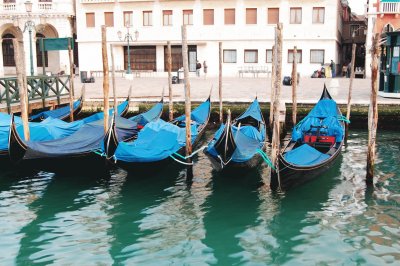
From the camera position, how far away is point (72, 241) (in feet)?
16.7

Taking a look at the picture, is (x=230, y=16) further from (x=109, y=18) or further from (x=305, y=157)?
(x=305, y=157)

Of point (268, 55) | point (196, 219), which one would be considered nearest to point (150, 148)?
point (196, 219)

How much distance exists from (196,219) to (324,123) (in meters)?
3.89

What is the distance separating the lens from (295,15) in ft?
72.6

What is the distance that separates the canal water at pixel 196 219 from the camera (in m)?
4.77

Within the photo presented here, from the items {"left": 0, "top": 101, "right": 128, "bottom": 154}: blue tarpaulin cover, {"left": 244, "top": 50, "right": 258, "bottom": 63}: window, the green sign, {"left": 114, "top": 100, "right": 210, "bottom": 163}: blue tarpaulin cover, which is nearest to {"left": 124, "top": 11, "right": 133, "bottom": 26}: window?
{"left": 244, "top": 50, "right": 258, "bottom": 63}: window

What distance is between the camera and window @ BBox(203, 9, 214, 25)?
2297 cm

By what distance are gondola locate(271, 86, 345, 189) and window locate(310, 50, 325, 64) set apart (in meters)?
12.4

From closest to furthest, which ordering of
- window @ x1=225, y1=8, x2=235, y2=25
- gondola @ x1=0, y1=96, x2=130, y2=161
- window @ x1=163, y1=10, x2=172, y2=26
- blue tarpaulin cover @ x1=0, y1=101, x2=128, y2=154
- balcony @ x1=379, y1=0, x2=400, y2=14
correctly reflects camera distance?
1. gondola @ x1=0, y1=96, x2=130, y2=161
2. blue tarpaulin cover @ x1=0, y1=101, x2=128, y2=154
3. balcony @ x1=379, y1=0, x2=400, y2=14
4. window @ x1=225, y1=8, x2=235, y2=25
5. window @ x1=163, y1=10, x2=172, y2=26

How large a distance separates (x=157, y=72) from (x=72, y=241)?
1885cm

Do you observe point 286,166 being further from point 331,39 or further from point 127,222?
point 331,39

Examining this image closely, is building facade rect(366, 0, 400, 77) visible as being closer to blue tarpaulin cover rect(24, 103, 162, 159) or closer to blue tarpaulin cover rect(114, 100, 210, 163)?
blue tarpaulin cover rect(114, 100, 210, 163)

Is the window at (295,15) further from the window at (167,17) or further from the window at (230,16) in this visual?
the window at (167,17)

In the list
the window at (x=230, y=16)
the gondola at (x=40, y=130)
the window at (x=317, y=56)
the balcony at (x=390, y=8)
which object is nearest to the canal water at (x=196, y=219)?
the gondola at (x=40, y=130)
